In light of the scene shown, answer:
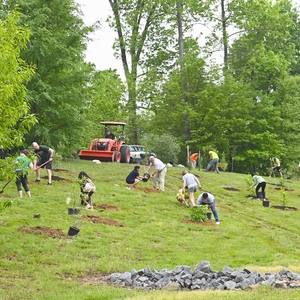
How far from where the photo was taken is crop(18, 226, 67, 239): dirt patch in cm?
1552

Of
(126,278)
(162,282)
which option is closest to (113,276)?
(126,278)

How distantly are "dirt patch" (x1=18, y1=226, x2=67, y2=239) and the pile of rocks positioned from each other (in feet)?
12.7

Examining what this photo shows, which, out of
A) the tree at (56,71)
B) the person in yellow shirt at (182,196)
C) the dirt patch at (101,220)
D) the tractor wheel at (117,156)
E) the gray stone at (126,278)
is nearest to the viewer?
the gray stone at (126,278)

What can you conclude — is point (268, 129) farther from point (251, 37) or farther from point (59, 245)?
point (59, 245)

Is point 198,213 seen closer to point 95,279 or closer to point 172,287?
point 95,279

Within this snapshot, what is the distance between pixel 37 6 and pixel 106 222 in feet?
57.5

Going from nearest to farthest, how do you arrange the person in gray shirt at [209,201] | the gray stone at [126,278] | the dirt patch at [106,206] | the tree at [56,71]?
the gray stone at [126,278] < the person in gray shirt at [209,201] < the dirt patch at [106,206] < the tree at [56,71]

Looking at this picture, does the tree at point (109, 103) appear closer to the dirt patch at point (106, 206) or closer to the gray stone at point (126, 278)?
the dirt patch at point (106, 206)

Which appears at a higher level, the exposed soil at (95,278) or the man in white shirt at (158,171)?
the man in white shirt at (158,171)

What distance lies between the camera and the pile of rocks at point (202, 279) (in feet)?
35.8

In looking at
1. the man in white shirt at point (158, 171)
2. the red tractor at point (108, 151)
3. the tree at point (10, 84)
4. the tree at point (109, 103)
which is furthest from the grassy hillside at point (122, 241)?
the tree at point (109, 103)

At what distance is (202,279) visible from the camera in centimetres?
1144

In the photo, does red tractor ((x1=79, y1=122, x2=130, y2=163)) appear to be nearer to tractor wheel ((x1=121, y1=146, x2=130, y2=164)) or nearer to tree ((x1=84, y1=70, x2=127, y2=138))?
tractor wheel ((x1=121, y1=146, x2=130, y2=164))

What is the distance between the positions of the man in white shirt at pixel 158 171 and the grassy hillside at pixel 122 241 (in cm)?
47
